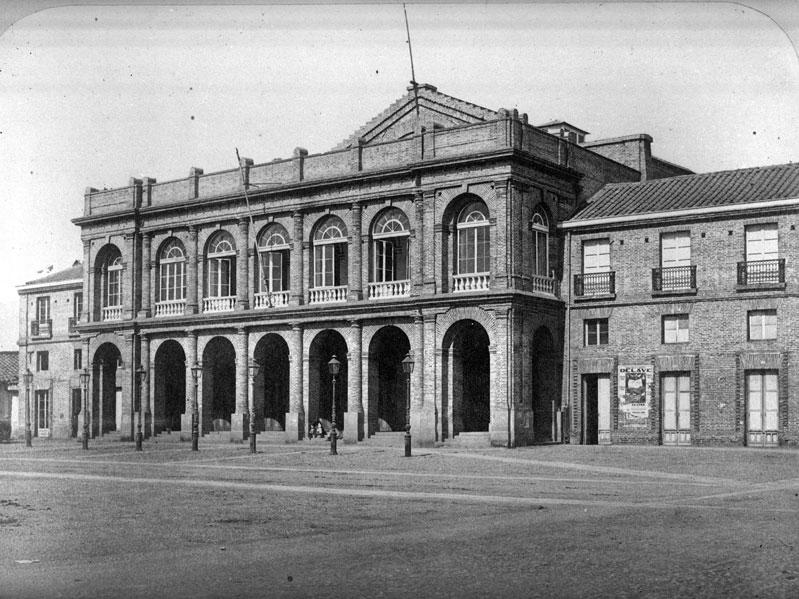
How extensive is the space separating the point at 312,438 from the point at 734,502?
→ 2432cm

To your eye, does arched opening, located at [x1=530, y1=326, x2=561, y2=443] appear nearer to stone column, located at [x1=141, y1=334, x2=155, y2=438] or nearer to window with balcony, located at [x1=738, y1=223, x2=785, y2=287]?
window with balcony, located at [x1=738, y1=223, x2=785, y2=287]

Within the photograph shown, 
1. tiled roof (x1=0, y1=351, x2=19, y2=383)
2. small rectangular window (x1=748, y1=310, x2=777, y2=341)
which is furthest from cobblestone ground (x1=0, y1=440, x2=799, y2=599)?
→ tiled roof (x1=0, y1=351, x2=19, y2=383)

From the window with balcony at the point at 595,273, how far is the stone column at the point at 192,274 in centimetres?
1684

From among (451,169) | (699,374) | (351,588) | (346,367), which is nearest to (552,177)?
(451,169)

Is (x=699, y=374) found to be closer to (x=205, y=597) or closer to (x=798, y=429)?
(x=798, y=429)

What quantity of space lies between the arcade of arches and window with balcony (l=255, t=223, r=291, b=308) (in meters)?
1.55

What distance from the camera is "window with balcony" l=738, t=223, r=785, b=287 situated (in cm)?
3409

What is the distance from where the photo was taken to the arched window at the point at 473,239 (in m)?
37.0

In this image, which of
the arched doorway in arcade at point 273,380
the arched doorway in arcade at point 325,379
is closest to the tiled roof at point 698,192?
the arched doorway in arcade at point 325,379

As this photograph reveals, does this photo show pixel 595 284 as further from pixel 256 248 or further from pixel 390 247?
pixel 256 248

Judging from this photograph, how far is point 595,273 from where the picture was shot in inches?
1490

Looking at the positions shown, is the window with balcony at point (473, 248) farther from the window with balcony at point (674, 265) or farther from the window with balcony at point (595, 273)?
the window with balcony at point (674, 265)

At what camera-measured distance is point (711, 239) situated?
35406 mm

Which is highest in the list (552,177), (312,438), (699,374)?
(552,177)
